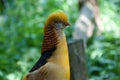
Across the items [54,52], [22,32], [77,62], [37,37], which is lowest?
[54,52]

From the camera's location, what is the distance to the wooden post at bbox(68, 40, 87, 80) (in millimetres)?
3704

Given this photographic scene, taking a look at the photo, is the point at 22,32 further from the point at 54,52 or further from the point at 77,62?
the point at 54,52

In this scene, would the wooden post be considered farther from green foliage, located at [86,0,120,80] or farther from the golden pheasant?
green foliage, located at [86,0,120,80]

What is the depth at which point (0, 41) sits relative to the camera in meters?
8.15

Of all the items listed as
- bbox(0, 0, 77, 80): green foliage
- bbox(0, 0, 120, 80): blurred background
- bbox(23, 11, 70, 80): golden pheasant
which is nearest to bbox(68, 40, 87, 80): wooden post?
bbox(23, 11, 70, 80): golden pheasant

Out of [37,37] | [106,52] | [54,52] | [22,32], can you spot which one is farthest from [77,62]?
[22,32]

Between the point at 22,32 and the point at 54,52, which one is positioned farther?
the point at 22,32

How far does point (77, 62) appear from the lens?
3814mm

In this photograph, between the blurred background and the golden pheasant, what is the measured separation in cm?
271

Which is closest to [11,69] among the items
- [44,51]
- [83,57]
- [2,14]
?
[83,57]

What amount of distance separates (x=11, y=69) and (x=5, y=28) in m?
3.23

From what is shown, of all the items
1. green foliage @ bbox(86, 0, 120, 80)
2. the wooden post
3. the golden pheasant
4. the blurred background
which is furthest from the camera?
the blurred background

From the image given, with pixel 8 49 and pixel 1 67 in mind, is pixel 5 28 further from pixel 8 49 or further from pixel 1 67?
pixel 1 67

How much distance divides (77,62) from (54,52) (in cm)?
111
